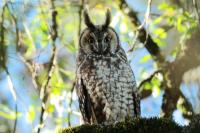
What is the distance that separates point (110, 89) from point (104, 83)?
0.21 feet

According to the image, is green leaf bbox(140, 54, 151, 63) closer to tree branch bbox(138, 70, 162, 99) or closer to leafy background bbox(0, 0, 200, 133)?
leafy background bbox(0, 0, 200, 133)

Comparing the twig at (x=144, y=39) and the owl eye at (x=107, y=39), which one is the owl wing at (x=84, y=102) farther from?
the twig at (x=144, y=39)

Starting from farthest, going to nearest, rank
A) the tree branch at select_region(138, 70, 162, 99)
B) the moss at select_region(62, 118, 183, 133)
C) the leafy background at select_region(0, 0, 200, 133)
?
the tree branch at select_region(138, 70, 162, 99) → the leafy background at select_region(0, 0, 200, 133) → the moss at select_region(62, 118, 183, 133)

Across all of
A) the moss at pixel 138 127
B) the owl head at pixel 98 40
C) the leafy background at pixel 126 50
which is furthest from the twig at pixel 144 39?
the moss at pixel 138 127

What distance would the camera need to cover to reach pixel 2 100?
8.52m

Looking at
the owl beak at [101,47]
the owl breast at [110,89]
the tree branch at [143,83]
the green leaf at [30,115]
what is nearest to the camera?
the owl breast at [110,89]

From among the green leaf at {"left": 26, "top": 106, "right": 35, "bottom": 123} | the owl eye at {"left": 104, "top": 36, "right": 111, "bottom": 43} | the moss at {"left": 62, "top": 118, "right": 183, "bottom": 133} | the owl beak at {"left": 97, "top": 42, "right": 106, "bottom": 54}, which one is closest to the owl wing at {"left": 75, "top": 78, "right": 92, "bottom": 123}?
the owl beak at {"left": 97, "top": 42, "right": 106, "bottom": 54}

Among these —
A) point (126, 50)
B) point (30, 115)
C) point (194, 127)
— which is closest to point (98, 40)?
point (126, 50)

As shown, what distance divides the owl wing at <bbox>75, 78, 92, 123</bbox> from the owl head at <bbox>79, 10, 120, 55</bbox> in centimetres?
32

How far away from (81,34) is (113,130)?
1.83 metres

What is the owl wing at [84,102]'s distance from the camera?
182 inches

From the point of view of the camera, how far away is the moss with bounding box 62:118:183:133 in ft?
10.4

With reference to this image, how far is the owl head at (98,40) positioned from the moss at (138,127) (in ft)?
5.32

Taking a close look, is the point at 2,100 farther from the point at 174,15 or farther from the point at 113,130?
the point at 113,130
